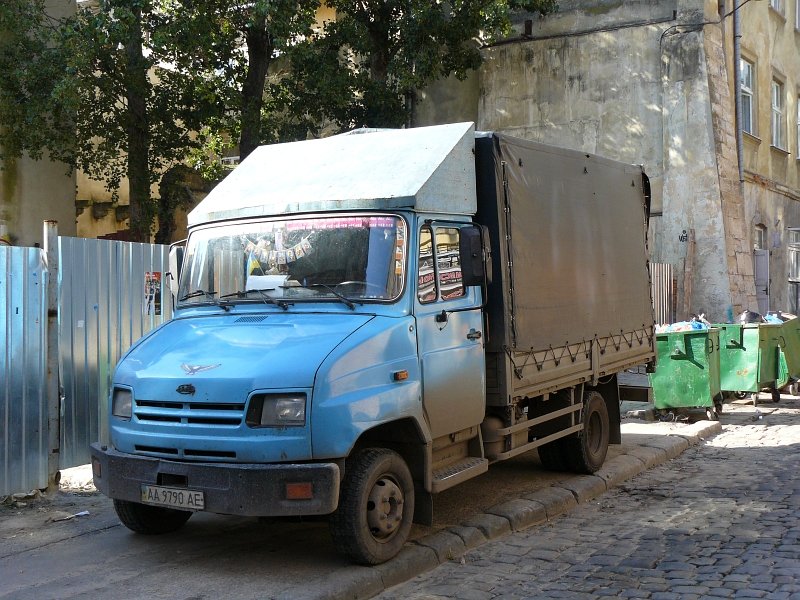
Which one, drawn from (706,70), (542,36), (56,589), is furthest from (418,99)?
(56,589)

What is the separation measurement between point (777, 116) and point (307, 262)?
20350 millimetres

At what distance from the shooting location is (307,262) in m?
6.26

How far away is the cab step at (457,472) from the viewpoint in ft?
20.4

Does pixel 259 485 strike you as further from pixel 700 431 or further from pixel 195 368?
pixel 700 431

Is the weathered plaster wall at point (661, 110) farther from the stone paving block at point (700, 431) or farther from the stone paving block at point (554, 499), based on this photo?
the stone paving block at point (554, 499)

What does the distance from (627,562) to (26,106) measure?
14.1m

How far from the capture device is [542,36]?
66.0 ft

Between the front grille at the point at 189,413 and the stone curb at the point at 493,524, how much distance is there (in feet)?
3.47

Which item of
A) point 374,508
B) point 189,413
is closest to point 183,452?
point 189,413

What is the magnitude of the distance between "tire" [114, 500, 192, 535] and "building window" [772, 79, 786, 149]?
20.2m

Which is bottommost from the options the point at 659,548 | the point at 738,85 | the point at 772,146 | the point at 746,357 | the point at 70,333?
the point at 659,548

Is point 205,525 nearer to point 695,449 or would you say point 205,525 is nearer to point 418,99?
point 695,449

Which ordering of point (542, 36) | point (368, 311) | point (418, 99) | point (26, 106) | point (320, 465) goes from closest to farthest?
point (320, 465), point (368, 311), point (26, 106), point (542, 36), point (418, 99)

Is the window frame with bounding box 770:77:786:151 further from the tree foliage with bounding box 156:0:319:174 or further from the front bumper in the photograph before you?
the front bumper
